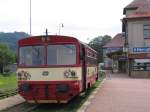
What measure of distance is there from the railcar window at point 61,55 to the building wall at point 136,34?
38357 mm

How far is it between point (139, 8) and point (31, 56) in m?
43.6

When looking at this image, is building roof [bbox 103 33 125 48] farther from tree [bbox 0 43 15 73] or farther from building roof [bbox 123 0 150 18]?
building roof [bbox 123 0 150 18]

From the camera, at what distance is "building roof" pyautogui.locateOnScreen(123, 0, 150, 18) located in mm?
57062

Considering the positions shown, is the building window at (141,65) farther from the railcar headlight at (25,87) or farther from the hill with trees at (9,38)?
the hill with trees at (9,38)

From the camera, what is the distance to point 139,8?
60219 mm

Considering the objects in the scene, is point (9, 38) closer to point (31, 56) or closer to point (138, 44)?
point (138, 44)

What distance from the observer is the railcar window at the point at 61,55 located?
1788 centimetres

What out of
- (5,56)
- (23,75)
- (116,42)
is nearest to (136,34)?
(23,75)

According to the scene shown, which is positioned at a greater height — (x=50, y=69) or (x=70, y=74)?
(x=50, y=69)

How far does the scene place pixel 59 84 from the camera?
17.5 m

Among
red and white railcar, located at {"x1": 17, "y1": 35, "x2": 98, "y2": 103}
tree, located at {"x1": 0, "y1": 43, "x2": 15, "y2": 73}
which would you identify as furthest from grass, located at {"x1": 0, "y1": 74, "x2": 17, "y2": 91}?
tree, located at {"x1": 0, "y1": 43, "x2": 15, "y2": 73}

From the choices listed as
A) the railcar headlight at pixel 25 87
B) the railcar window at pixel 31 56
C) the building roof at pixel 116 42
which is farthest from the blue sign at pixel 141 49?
the building roof at pixel 116 42

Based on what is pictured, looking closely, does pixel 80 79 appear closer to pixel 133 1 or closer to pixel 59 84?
pixel 59 84

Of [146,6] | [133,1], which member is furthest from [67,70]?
[133,1]
